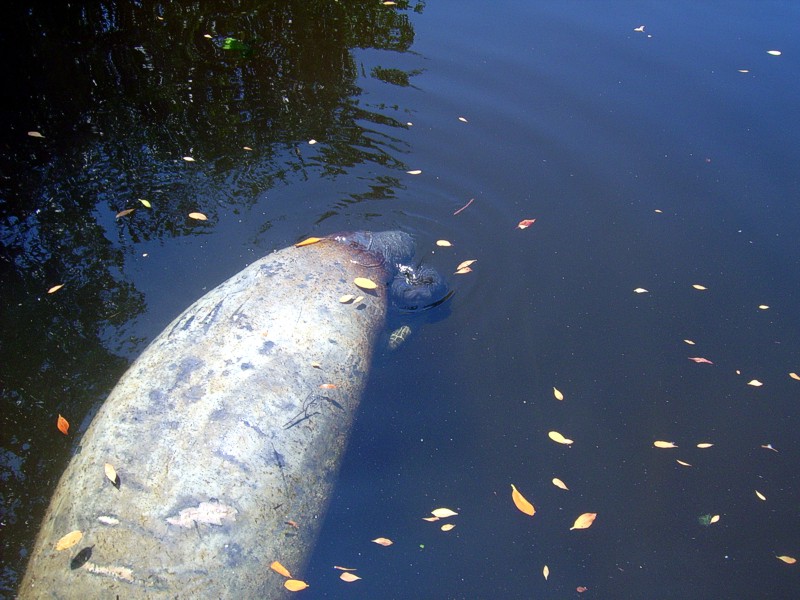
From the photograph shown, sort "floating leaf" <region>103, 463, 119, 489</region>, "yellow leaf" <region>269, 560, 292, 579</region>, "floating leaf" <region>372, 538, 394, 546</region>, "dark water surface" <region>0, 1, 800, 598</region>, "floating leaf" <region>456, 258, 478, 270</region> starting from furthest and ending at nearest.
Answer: "floating leaf" <region>456, 258, 478, 270</region> < "dark water surface" <region>0, 1, 800, 598</region> < "floating leaf" <region>372, 538, 394, 546</region> < "yellow leaf" <region>269, 560, 292, 579</region> < "floating leaf" <region>103, 463, 119, 489</region>

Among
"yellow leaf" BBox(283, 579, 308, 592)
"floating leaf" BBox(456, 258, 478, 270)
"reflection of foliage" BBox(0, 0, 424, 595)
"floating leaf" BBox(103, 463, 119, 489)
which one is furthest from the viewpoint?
"floating leaf" BBox(456, 258, 478, 270)

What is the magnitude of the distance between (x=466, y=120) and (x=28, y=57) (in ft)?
19.5

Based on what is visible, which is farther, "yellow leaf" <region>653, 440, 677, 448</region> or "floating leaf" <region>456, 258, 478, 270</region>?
"floating leaf" <region>456, 258, 478, 270</region>

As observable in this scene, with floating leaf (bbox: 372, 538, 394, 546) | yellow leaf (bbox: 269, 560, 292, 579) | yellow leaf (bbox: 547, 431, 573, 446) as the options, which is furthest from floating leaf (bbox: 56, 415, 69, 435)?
yellow leaf (bbox: 547, 431, 573, 446)

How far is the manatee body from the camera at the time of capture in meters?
2.85

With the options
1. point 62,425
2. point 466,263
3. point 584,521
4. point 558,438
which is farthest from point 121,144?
point 584,521

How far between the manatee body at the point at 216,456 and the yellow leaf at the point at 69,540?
0.02 meters

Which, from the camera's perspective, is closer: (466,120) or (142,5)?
(466,120)

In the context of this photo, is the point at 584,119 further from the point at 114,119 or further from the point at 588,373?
the point at 114,119

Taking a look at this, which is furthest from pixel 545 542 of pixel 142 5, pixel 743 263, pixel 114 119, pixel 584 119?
pixel 142 5

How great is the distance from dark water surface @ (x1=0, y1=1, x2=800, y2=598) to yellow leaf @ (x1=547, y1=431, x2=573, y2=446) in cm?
7

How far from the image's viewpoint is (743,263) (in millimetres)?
5941

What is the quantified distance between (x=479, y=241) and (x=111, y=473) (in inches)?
162

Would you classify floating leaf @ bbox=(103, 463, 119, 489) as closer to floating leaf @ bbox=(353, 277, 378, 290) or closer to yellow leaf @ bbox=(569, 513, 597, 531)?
floating leaf @ bbox=(353, 277, 378, 290)
